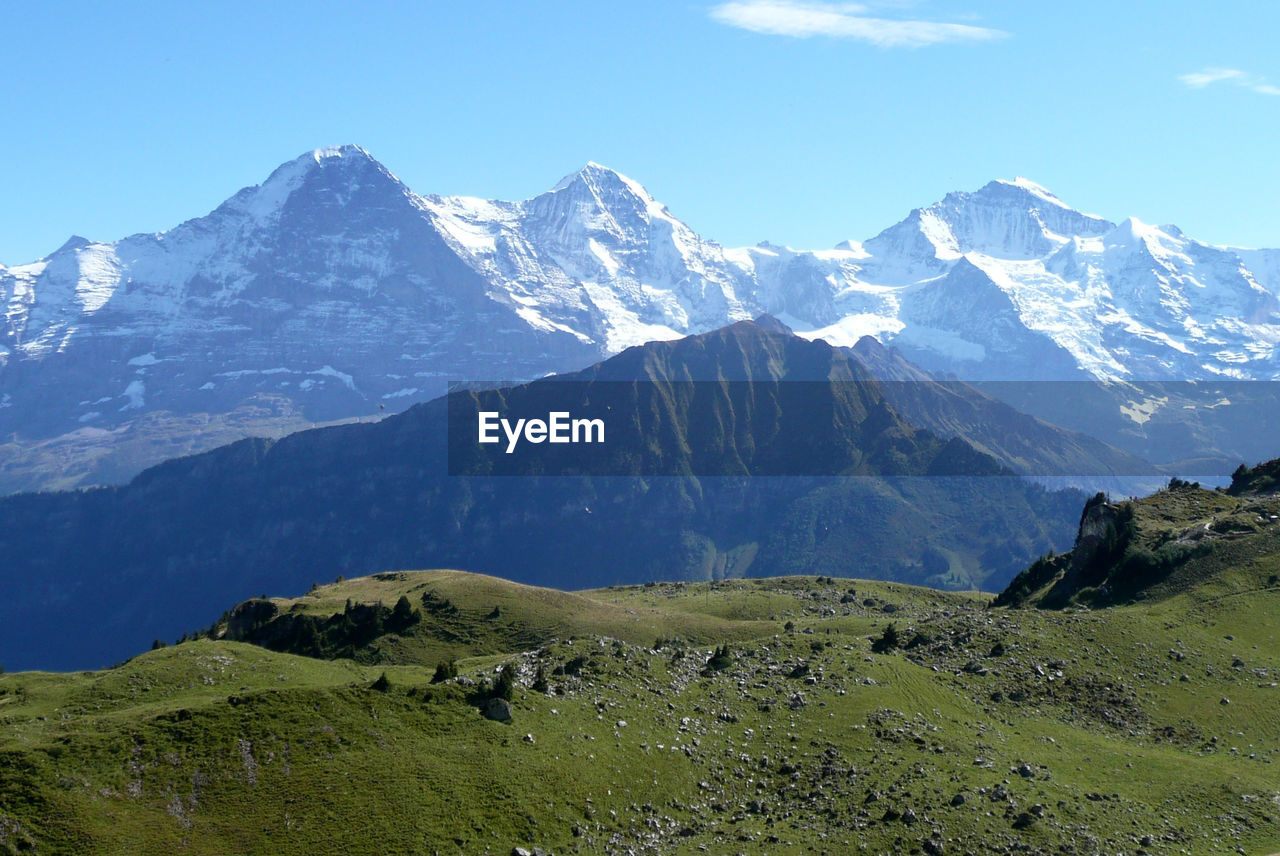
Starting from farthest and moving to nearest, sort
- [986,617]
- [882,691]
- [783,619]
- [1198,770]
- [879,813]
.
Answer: [783,619], [986,617], [882,691], [1198,770], [879,813]

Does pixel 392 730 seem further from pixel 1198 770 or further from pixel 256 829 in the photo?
pixel 1198 770

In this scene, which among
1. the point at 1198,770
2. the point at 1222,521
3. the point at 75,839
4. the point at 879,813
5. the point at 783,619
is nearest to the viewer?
the point at 75,839

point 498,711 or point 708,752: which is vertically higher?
point 498,711

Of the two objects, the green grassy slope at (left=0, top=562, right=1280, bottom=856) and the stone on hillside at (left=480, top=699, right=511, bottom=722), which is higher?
the stone on hillside at (left=480, top=699, right=511, bottom=722)

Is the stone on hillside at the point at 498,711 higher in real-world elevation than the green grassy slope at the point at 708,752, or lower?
higher

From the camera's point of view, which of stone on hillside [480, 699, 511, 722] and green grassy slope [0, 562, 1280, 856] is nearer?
green grassy slope [0, 562, 1280, 856]

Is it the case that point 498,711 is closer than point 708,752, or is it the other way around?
point 498,711

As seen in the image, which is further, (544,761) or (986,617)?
(986,617)

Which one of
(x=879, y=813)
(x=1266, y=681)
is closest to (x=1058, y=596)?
(x=1266, y=681)
